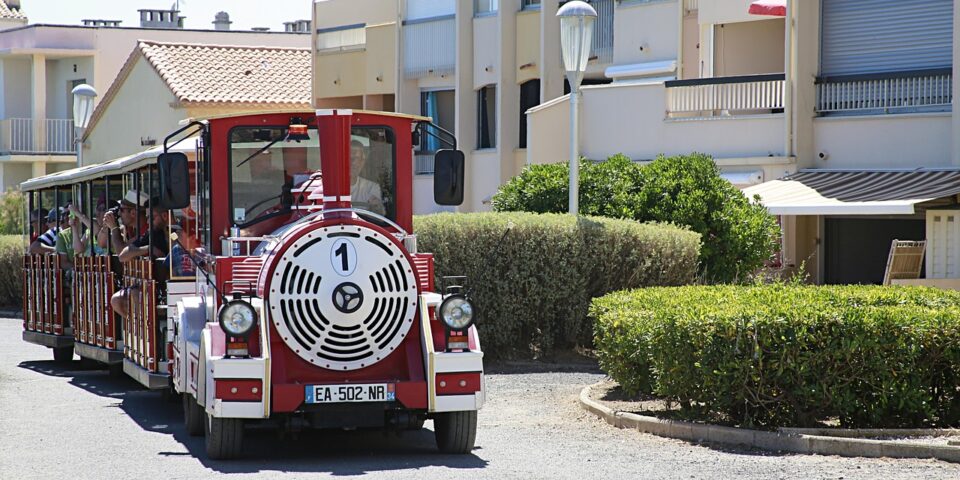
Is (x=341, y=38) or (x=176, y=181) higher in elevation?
(x=341, y=38)

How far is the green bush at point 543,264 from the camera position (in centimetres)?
1805

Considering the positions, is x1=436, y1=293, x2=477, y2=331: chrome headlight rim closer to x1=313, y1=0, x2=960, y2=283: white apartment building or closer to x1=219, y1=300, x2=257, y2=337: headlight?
x1=219, y1=300, x2=257, y2=337: headlight

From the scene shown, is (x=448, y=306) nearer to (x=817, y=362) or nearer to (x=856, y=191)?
(x=817, y=362)

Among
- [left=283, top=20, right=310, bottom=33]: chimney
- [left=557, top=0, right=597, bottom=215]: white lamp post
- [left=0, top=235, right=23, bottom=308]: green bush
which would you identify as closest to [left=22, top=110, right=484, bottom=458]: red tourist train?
[left=557, top=0, right=597, bottom=215]: white lamp post

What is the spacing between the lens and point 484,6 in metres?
35.4

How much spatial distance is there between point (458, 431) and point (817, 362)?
2.63 m

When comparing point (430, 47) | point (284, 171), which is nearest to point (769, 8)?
point (430, 47)

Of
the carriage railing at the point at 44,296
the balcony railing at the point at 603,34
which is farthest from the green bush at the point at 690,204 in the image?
the balcony railing at the point at 603,34

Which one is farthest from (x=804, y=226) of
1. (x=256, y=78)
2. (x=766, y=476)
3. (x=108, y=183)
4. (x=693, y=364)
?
(x=256, y=78)

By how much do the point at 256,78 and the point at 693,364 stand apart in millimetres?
33606

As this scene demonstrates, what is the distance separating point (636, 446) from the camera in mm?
11789

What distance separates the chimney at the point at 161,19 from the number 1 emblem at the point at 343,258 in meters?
50.6

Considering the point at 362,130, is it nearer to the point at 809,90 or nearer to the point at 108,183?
the point at 108,183

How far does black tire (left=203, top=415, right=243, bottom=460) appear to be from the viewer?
10.9m
